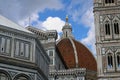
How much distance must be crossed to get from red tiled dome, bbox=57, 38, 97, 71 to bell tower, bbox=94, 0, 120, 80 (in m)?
22.4

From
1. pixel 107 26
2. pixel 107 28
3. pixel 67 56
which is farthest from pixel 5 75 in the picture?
pixel 67 56

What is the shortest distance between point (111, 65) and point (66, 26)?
43508 millimetres

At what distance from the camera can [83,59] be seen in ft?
236

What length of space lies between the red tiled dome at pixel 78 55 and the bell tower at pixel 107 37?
2244 centimetres

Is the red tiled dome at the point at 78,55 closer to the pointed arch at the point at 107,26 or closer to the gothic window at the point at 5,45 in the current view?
the pointed arch at the point at 107,26

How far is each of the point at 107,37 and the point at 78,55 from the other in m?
27.2

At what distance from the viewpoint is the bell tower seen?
43438mm

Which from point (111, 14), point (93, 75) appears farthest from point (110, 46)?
point (93, 75)

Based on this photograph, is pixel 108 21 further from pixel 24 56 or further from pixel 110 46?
pixel 24 56

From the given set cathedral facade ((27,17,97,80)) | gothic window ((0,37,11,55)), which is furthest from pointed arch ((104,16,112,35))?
gothic window ((0,37,11,55))

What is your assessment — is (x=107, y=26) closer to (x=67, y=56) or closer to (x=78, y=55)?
(x=67, y=56)

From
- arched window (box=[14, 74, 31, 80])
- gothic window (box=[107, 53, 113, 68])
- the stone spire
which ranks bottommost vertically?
arched window (box=[14, 74, 31, 80])

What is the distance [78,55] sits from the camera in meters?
72.4

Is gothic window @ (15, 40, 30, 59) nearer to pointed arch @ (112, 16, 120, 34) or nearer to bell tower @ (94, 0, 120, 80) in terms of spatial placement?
bell tower @ (94, 0, 120, 80)
